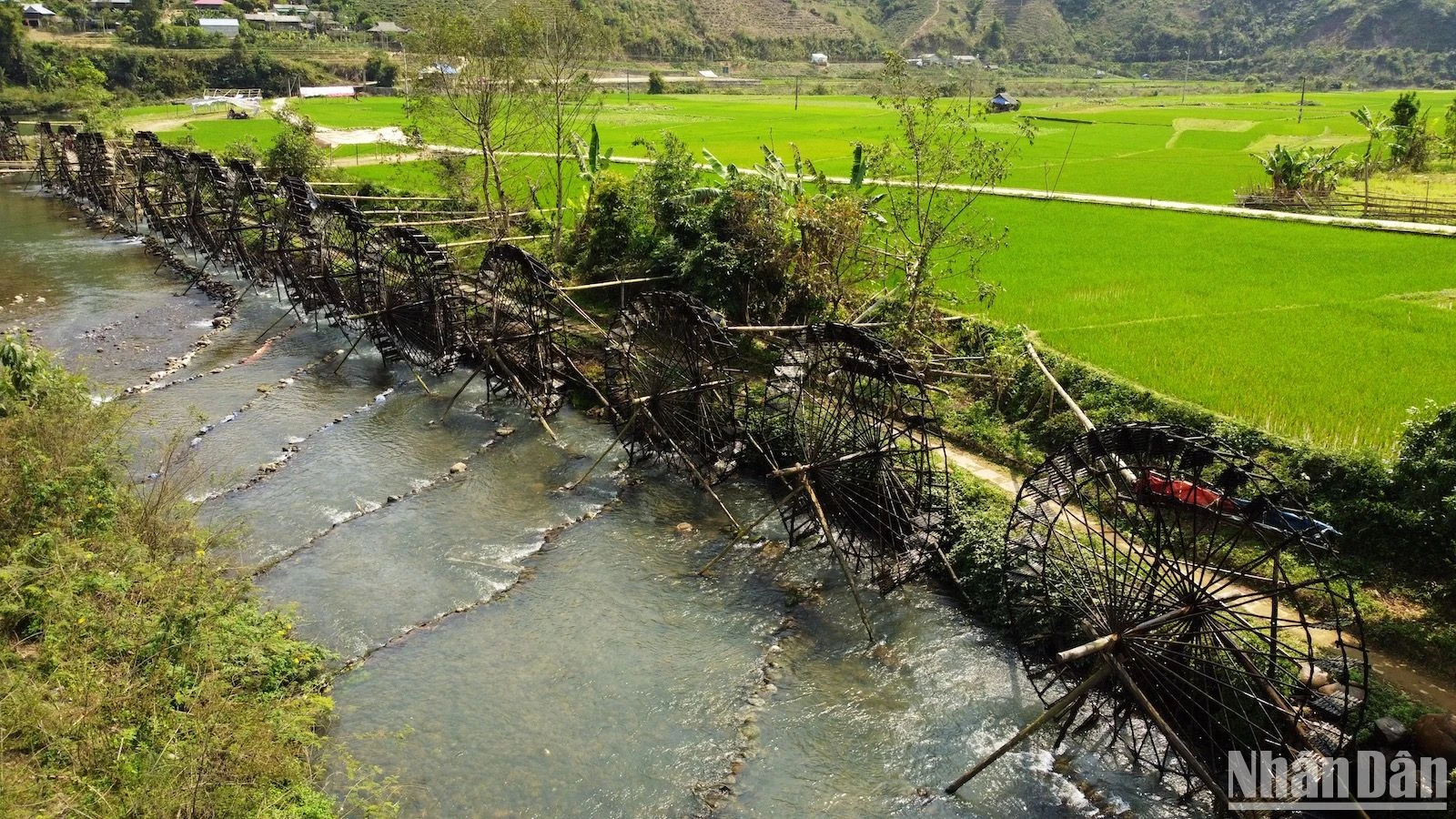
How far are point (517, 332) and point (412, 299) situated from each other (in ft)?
11.2

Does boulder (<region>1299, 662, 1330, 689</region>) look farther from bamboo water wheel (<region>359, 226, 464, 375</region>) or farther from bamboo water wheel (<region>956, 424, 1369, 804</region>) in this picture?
bamboo water wheel (<region>359, 226, 464, 375</region>)

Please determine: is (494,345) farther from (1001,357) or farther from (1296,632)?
(1296,632)

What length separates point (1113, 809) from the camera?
8844 millimetres

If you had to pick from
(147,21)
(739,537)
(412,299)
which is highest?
(147,21)

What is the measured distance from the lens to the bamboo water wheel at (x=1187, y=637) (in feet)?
25.6

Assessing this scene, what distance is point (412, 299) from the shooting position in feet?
63.6

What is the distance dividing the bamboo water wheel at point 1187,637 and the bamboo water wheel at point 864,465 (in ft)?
6.13

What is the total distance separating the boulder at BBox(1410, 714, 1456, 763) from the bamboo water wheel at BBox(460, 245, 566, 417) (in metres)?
13.5

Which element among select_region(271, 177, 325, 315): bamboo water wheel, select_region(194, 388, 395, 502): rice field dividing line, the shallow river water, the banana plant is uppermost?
the banana plant

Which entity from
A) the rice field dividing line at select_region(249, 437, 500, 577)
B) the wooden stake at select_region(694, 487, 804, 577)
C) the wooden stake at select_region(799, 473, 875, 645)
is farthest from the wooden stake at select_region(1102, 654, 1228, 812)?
the rice field dividing line at select_region(249, 437, 500, 577)

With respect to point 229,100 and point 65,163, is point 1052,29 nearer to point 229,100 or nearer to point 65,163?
point 229,100

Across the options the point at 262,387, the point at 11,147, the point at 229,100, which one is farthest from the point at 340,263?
the point at 229,100

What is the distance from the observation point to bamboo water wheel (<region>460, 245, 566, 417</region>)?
16.9m

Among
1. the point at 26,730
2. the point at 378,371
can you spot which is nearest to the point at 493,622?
the point at 26,730
